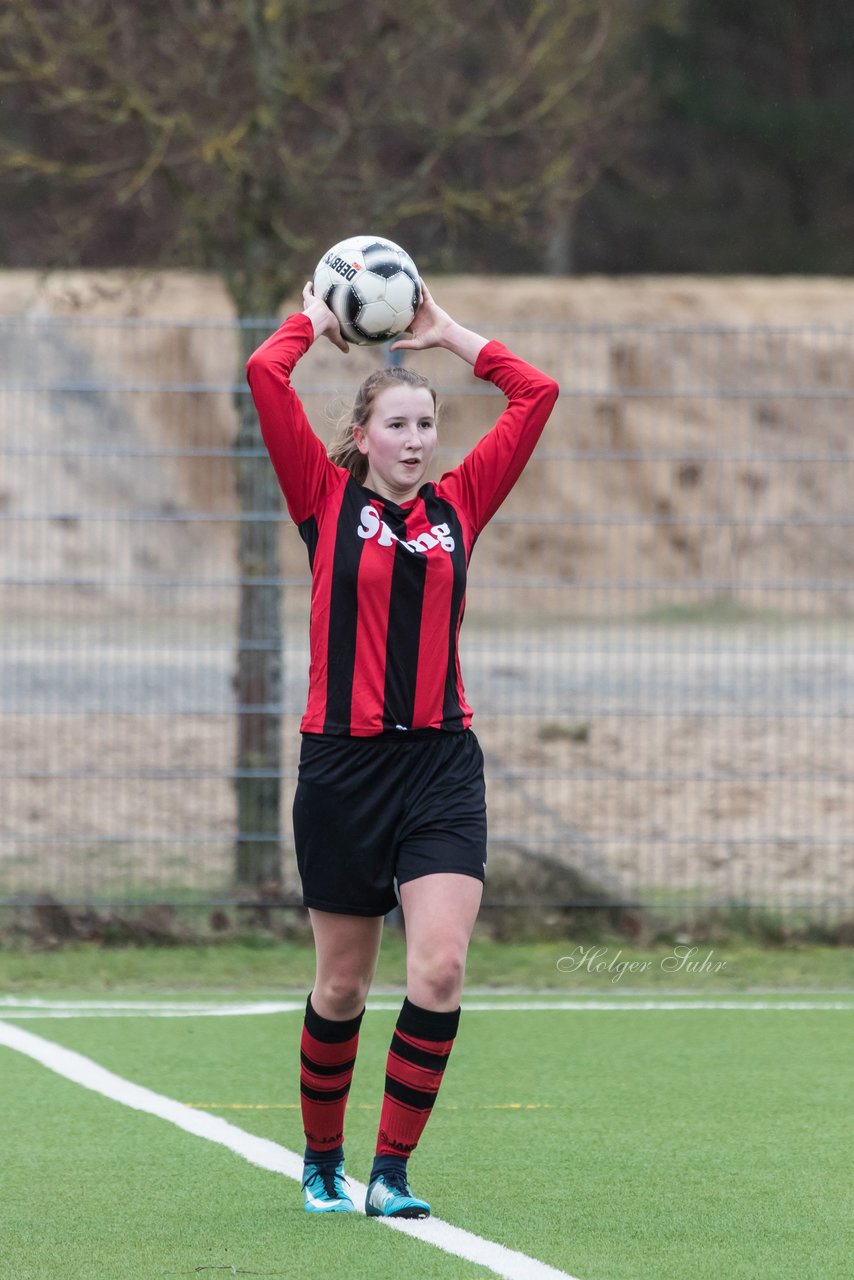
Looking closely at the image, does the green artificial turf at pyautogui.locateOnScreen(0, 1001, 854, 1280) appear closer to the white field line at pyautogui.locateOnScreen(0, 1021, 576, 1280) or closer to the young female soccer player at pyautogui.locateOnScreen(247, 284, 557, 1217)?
the white field line at pyautogui.locateOnScreen(0, 1021, 576, 1280)

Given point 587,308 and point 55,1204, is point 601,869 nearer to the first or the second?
point 55,1204

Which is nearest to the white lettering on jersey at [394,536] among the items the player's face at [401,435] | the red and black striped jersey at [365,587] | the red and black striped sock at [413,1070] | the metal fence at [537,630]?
the red and black striped jersey at [365,587]

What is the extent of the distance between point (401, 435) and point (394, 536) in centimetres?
26

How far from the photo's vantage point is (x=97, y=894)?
29.8 ft

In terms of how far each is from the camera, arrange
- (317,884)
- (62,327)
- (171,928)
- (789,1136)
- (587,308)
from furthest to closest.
A: 1. (587,308)
2. (62,327)
3. (171,928)
4. (789,1136)
5. (317,884)

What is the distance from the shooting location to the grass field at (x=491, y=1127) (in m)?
4.31

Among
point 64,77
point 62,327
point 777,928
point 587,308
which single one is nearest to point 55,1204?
point 777,928

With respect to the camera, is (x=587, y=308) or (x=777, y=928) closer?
(x=777, y=928)

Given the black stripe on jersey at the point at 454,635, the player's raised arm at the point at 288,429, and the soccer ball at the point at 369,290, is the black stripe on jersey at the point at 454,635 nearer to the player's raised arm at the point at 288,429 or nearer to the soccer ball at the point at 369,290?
the player's raised arm at the point at 288,429

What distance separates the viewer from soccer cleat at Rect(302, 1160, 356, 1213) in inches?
183

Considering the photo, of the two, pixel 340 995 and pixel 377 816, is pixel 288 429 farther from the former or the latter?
pixel 340 995

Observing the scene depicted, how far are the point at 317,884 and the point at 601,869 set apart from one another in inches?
186

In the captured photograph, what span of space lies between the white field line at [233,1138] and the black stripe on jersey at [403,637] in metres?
1.19

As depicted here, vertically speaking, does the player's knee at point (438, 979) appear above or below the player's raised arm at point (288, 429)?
below
